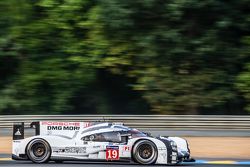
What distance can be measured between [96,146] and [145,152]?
101 centimetres

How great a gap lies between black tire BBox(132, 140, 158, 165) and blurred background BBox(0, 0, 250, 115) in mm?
9123

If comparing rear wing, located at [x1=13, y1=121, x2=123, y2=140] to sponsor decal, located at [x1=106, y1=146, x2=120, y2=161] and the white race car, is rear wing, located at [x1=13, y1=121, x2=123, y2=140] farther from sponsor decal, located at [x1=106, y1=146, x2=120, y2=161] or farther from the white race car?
sponsor decal, located at [x1=106, y1=146, x2=120, y2=161]

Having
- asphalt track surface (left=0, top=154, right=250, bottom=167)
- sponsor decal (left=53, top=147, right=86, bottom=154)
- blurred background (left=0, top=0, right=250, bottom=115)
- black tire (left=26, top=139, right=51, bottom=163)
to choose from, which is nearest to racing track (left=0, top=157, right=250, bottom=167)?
asphalt track surface (left=0, top=154, right=250, bottom=167)

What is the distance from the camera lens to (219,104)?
2080cm

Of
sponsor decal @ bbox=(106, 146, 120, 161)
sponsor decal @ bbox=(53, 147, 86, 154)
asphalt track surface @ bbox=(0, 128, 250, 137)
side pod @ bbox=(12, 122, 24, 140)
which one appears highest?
asphalt track surface @ bbox=(0, 128, 250, 137)

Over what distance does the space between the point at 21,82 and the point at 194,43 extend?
6.90 meters

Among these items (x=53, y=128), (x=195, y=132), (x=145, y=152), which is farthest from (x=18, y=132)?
(x=195, y=132)

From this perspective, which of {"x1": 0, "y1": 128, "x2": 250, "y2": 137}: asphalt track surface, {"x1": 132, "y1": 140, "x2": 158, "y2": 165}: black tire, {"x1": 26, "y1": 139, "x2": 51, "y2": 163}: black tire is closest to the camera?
{"x1": 132, "y1": 140, "x2": 158, "y2": 165}: black tire

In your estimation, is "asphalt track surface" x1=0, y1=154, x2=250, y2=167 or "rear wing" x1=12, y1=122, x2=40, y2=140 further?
"rear wing" x1=12, y1=122, x2=40, y2=140

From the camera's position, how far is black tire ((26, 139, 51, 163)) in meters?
11.8

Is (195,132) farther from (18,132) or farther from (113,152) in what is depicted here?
(18,132)

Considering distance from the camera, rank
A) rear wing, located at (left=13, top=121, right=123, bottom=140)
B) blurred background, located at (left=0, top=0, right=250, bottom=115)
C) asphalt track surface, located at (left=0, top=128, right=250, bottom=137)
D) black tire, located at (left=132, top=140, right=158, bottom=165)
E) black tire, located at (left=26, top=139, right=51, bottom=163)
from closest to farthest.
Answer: black tire, located at (left=132, top=140, right=158, bottom=165), black tire, located at (left=26, top=139, right=51, bottom=163), rear wing, located at (left=13, top=121, right=123, bottom=140), asphalt track surface, located at (left=0, top=128, right=250, bottom=137), blurred background, located at (left=0, top=0, right=250, bottom=115)

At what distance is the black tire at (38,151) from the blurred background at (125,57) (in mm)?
9078

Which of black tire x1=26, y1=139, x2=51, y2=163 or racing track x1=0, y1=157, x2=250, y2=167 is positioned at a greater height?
black tire x1=26, y1=139, x2=51, y2=163
